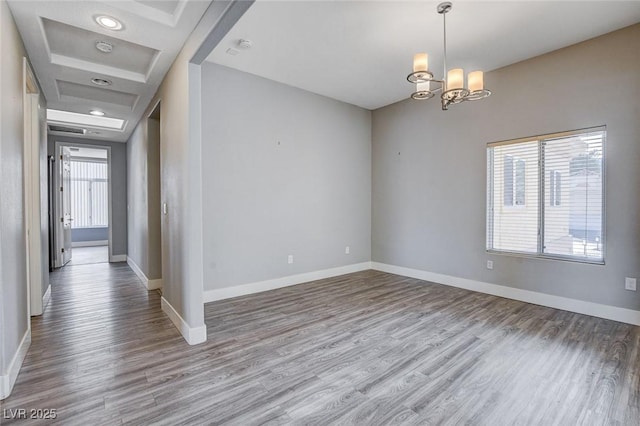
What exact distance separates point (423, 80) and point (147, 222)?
4239 millimetres

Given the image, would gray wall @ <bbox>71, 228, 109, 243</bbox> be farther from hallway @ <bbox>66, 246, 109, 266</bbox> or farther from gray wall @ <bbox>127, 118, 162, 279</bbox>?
gray wall @ <bbox>127, 118, 162, 279</bbox>

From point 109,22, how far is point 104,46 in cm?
60

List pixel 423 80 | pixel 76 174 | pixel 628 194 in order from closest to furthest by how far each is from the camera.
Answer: pixel 423 80 → pixel 628 194 → pixel 76 174

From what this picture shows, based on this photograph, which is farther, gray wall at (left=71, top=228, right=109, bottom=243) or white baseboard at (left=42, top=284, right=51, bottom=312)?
gray wall at (left=71, top=228, right=109, bottom=243)

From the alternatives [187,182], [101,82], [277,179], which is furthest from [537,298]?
[101,82]

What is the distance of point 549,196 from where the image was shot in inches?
147

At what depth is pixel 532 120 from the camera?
3787 mm

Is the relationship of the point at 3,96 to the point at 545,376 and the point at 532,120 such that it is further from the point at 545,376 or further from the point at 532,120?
the point at 532,120

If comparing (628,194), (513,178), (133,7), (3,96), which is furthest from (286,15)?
(628,194)

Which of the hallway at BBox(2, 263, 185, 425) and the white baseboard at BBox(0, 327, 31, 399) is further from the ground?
the white baseboard at BBox(0, 327, 31, 399)

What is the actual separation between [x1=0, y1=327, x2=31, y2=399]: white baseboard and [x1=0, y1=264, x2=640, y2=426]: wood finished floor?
0.05 meters

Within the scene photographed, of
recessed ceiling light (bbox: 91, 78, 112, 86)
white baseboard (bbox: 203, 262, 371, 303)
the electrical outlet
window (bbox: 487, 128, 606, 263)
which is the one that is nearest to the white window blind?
recessed ceiling light (bbox: 91, 78, 112, 86)

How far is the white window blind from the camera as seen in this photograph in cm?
950

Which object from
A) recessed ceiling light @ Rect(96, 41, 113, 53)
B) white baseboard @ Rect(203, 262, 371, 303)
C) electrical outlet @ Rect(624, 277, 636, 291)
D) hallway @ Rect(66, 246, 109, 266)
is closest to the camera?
recessed ceiling light @ Rect(96, 41, 113, 53)
